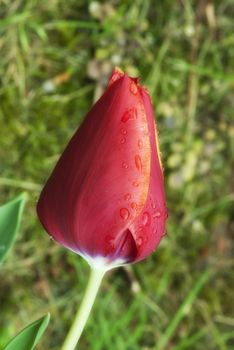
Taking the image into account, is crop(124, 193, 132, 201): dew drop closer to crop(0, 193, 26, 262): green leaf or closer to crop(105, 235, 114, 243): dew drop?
crop(105, 235, 114, 243): dew drop

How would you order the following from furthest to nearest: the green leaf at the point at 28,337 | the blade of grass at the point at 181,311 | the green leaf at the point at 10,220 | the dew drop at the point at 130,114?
the blade of grass at the point at 181,311, the green leaf at the point at 10,220, the green leaf at the point at 28,337, the dew drop at the point at 130,114

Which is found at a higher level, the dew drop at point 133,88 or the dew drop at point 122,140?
the dew drop at point 133,88

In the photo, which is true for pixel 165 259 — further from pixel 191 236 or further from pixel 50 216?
pixel 50 216

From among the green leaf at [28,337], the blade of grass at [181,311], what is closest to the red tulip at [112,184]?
the green leaf at [28,337]

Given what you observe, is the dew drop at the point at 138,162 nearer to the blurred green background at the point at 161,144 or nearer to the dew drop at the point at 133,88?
the dew drop at the point at 133,88

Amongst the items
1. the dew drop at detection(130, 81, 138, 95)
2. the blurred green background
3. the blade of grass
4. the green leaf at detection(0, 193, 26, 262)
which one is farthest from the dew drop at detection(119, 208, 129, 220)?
the blade of grass

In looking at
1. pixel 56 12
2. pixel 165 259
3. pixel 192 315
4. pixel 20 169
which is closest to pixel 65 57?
pixel 56 12

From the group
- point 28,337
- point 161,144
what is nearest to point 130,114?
point 28,337
